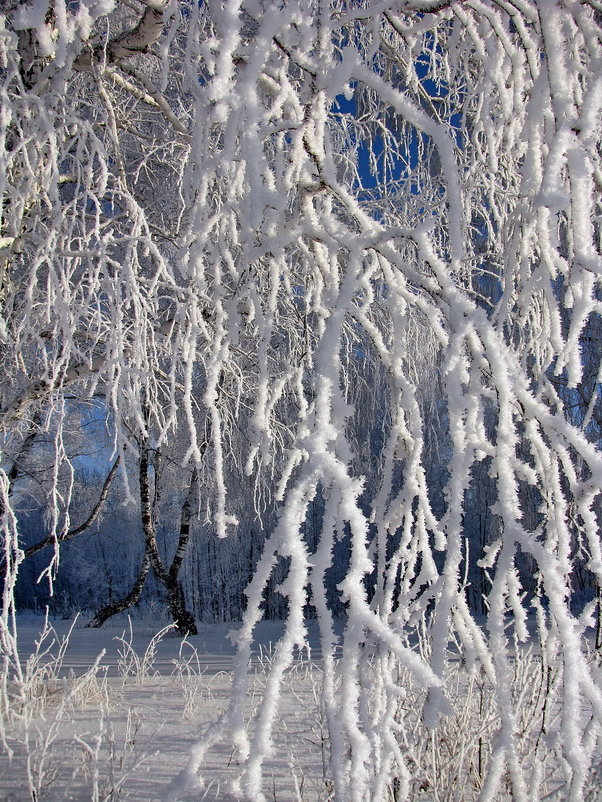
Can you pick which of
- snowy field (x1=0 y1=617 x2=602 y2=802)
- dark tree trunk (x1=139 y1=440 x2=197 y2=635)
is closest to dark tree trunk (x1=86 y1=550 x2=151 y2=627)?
dark tree trunk (x1=139 y1=440 x2=197 y2=635)

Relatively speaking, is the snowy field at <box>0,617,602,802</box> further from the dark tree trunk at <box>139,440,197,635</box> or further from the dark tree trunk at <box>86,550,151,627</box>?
the dark tree trunk at <box>86,550,151,627</box>

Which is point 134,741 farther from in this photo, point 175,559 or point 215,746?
→ point 175,559

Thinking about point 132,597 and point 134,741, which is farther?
point 132,597

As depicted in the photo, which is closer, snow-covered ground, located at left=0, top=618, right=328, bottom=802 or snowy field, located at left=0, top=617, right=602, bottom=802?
snowy field, located at left=0, top=617, right=602, bottom=802

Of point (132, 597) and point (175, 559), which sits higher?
point (175, 559)

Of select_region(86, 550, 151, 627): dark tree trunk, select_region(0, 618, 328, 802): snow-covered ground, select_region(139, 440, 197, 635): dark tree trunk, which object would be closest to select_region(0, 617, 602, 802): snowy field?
select_region(0, 618, 328, 802): snow-covered ground

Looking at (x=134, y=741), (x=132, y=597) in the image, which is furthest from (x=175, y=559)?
(x=134, y=741)

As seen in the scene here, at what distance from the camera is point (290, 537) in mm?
642

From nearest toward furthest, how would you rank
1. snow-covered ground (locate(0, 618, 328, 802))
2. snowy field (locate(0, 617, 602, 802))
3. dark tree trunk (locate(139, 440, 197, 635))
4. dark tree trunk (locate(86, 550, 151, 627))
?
snowy field (locate(0, 617, 602, 802)) < snow-covered ground (locate(0, 618, 328, 802)) < dark tree trunk (locate(139, 440, 197, 635)) < dark tree trunk (locate(86, 550, 151, 627))

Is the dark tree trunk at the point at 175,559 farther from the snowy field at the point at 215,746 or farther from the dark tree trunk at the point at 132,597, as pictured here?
the snowy field at the point at 215,746

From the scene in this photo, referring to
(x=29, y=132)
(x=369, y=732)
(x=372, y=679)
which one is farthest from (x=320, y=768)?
(x=29, y=132)

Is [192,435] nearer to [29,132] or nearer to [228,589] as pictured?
[29,132]

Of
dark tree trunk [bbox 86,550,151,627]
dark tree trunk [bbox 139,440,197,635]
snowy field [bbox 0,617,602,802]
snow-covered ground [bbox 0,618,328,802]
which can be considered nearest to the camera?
A: snowy field [bbox 0,617,602,802]

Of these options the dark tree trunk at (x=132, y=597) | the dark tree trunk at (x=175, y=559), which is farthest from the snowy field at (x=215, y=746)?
the dark tree trunk at (x=132, y=597)
